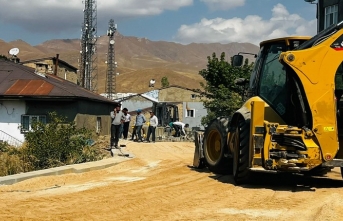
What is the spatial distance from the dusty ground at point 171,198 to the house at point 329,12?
17.2 metres

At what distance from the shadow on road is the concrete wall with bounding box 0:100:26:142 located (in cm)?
1876

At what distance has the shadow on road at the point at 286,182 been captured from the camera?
9883mm

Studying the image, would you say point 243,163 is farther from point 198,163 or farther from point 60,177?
point 60,177

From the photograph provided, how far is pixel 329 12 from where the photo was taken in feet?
94.4

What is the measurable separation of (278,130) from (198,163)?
4.12 m

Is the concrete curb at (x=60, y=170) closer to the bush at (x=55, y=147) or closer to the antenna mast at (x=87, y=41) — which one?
the bush at (x=55, y=147)

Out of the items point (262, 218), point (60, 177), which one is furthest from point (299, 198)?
point (60, 177)

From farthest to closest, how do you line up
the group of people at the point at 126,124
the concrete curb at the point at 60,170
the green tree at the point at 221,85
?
the green tree at the point at 221,85 → the group of people at the point at 126,124 → the concrete curb at the point at 60,170

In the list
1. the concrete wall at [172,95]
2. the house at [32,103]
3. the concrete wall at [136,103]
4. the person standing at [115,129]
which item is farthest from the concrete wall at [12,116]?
the concrete wall at [172,95]

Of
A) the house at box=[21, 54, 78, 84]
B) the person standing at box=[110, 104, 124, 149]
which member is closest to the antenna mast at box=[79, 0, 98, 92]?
the house at box=[21, 54, 78, 84]

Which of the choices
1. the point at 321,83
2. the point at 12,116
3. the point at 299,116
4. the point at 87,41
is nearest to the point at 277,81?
the point at 299,116

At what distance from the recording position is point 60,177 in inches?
477


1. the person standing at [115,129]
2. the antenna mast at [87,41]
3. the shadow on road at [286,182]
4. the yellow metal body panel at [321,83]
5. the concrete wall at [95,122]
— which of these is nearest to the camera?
the yellow metal body panel at [321,83]

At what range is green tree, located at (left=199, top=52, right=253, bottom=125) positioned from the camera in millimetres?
38031
